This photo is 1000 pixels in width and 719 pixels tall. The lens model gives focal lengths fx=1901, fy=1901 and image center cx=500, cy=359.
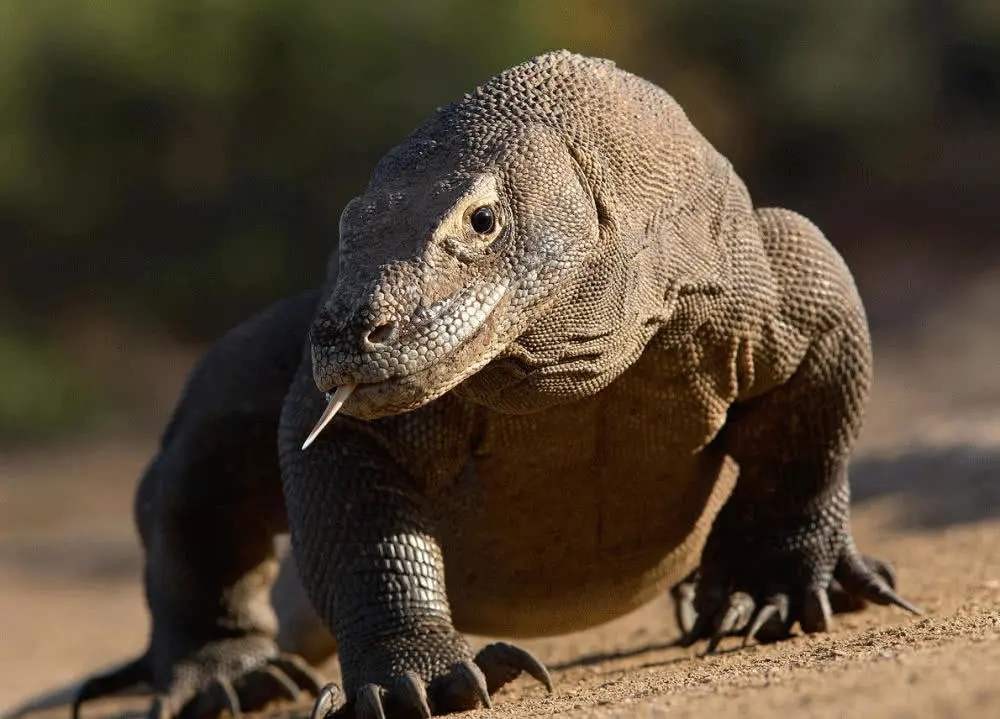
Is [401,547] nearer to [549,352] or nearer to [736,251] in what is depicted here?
[549,352]

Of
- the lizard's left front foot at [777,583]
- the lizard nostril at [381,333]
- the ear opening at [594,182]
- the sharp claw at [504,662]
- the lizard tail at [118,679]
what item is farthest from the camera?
the lizard tail at [118,679]

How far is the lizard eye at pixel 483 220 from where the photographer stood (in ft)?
14.0

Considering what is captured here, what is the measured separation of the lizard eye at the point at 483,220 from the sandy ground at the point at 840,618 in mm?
1094

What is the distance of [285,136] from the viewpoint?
27.4 metres

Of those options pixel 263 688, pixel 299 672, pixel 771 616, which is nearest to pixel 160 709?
pixel 263 688

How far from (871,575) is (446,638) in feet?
5.57

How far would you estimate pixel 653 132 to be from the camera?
196 inches

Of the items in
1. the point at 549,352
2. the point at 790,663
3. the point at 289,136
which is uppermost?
the point at 289,136

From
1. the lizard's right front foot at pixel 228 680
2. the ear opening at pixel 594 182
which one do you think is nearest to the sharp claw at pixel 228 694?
the lizard's right front foot at pixel 228 680

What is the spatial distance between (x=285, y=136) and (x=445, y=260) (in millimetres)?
23594

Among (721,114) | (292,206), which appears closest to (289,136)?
(292,206)

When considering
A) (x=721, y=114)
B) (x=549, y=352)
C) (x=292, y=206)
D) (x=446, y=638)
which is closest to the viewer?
(x=549, y=352)

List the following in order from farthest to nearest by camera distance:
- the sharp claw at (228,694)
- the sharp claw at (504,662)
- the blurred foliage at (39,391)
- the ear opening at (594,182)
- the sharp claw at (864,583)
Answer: the blurred foliage at (39,391) → the sharp claw at (228,694) → the sharp claw at (864,583) → the sharp claw at (504,662) → the ear opening at (594,182)

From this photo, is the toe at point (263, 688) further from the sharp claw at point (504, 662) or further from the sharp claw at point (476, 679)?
the sharp claw at point (476, 679)
